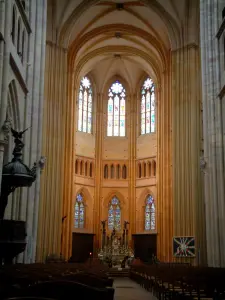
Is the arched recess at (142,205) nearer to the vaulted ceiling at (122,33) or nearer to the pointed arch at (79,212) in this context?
the pointed arch at (79,212)

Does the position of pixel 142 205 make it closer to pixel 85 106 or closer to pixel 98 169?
pixel 98 169

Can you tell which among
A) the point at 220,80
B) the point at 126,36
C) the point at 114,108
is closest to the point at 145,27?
the point at 126,36

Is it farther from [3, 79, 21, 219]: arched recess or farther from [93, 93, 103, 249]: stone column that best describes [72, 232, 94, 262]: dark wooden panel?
[3, 79, 21, 219]: arched recess

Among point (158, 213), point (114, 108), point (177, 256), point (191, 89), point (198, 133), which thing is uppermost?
point (114, 108)

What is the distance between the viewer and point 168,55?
34250 mm

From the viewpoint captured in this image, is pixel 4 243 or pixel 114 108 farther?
pixel 114 108

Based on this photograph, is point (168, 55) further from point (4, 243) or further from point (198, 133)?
point (4, 243)

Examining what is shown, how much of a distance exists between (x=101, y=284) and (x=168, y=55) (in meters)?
31.1

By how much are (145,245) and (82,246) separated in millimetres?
5298

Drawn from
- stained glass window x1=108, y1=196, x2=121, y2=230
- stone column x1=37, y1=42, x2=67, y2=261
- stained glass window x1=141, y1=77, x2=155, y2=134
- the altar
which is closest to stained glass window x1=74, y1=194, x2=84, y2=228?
stained glass window x1=108, y1=196, x2=121, y2=230

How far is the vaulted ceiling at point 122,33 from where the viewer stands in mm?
29562

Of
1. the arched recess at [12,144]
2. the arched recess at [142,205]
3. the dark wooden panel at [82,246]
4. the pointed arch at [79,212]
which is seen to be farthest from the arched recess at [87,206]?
the arched recess at [12,144]

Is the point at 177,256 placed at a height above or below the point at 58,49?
below

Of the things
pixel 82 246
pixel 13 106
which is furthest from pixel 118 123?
pixel 13 106
